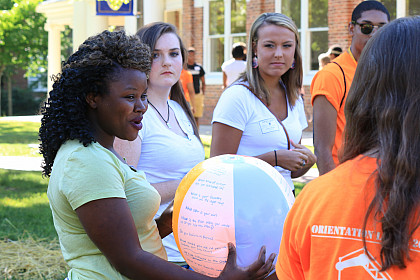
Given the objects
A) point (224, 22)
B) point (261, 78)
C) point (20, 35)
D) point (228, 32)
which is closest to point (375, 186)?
point (261, 78)

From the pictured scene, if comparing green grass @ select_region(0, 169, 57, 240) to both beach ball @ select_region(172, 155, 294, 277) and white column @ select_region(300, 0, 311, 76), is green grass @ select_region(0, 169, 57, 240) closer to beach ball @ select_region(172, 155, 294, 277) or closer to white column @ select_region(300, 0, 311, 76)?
beach ball @ select_region(172, 155, 294, 277)

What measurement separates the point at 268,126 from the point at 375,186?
2.05 meters

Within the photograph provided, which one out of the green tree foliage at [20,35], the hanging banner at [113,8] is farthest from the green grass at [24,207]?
the green tree foliage at [20,35]

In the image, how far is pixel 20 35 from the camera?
115ft

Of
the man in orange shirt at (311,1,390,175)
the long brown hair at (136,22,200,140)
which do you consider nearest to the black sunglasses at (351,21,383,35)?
the man in orange shirt at (311,1,390,175)

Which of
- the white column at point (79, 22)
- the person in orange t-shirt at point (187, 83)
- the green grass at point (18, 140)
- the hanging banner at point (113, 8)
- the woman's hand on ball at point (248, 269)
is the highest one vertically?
the white column at point (79, 22)

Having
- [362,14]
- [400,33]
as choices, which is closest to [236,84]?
[362,14]

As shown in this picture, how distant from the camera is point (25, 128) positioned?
1969 centimetres

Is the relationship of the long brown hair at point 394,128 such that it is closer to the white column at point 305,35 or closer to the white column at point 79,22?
the white column at point 305,35

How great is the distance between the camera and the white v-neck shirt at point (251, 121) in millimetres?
3445

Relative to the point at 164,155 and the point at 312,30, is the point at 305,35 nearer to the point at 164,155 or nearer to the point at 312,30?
the point at 312,30

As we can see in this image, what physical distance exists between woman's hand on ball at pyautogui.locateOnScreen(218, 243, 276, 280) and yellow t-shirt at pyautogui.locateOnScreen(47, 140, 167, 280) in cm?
34

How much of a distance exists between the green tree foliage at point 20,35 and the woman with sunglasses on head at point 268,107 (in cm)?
3185

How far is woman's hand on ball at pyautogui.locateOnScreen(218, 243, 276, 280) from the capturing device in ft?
7.19
